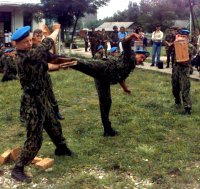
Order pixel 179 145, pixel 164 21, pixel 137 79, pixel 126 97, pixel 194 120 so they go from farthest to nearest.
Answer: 1. pixel 164 21
2. pixel 137 79
3. pixel 126 97
4. pixel 194 120
5. pixel 179 145

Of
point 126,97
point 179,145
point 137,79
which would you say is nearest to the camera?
point 179,145

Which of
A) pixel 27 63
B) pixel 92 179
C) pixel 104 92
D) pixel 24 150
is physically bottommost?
pixel 92 179

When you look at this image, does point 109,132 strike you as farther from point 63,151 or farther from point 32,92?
point 32,92

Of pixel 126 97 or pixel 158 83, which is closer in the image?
pixel 126 97

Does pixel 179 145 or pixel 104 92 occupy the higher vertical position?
pixel 104 92

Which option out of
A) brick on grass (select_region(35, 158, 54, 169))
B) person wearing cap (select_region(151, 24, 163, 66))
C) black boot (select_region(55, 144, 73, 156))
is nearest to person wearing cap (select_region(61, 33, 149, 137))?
black boot (select_region(55, 144, 73, 156))

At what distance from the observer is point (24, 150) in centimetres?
520

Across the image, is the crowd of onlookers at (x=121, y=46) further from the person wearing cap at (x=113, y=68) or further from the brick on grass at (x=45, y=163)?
the brick on grass at (x=45, y=163)

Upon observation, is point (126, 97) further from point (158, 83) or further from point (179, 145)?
point (179, 145)

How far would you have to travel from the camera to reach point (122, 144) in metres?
6.65

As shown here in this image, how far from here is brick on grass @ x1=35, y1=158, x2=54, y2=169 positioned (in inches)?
218

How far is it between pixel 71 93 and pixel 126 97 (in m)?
1.72

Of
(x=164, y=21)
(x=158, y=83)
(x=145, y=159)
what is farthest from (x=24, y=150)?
(x=164, y=21)

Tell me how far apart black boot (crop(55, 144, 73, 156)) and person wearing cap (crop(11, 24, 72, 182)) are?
36 cm
